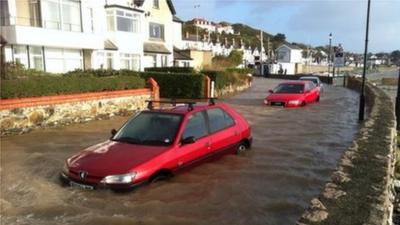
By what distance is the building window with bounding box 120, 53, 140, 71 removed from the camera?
120ft

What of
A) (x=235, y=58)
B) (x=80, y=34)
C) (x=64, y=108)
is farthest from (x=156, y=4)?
(x=64, y=108)

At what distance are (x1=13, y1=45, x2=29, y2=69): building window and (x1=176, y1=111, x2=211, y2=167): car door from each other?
68.8 feet

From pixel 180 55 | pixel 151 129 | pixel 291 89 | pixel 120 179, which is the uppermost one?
pixel 180 55

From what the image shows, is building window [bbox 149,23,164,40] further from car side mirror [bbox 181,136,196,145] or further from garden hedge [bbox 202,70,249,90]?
car side mirror [bbox 181,136,196,145]

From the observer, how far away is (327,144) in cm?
1245

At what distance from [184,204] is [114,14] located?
30.7 meters

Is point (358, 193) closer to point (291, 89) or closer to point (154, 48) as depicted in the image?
point (291, 89)

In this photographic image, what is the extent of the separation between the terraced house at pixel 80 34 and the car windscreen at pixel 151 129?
63.6 feet

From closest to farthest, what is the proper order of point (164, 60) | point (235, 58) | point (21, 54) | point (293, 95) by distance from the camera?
point (293, 95)
point (21, 54)
point (164, 60)
point (235, 58)

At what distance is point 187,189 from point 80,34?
84.3ft

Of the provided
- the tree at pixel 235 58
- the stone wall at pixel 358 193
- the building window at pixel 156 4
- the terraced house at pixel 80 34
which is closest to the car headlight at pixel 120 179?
the stone wall at pixel 358 193

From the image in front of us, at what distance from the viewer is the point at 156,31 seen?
44.7 m

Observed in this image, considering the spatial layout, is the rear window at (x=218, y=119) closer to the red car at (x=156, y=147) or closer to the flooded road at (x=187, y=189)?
the red car at (x=156, y=147)

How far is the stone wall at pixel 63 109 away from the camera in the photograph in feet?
45.2
